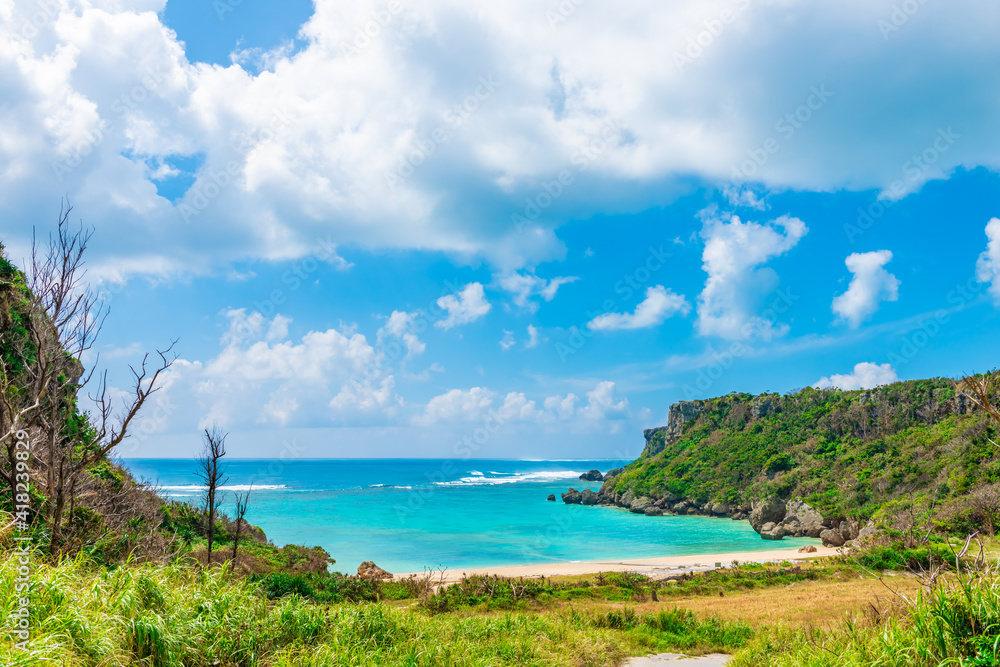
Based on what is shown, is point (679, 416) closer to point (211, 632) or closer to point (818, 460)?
point (818, 460)

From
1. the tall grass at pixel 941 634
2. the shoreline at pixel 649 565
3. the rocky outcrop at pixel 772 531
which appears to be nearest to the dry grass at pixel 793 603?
the tall grass at pixel 941 634

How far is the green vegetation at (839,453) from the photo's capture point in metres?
42.8

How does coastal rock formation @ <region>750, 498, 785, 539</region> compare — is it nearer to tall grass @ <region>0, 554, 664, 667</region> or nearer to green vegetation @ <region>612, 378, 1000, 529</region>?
green vegetation @ <region>612, 378, 1000, 529</region>

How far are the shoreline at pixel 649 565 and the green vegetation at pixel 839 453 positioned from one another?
1044cm

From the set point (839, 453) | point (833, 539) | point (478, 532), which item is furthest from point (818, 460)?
point (478, 532)

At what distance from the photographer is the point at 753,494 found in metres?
60.6

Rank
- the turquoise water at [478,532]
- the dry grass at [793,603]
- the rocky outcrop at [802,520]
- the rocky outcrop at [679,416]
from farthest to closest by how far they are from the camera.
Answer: the rocky outcrop at [679,416]
the rocky outcrop at [802,520]
the turquoise water at [478,532]
the dry grass at [793,603]

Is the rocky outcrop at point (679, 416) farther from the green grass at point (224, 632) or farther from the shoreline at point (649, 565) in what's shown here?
the green grass at point (224, 632)

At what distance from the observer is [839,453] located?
2341 inches

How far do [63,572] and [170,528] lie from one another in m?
20.3

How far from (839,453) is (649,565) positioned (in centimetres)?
3840

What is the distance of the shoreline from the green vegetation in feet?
34.2

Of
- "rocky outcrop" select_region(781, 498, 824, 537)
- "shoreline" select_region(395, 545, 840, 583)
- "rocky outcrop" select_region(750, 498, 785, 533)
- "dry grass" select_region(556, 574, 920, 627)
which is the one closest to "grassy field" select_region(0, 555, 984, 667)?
"dry grass" select_region(556, 574, 920, 627)

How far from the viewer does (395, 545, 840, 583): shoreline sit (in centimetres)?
3034
